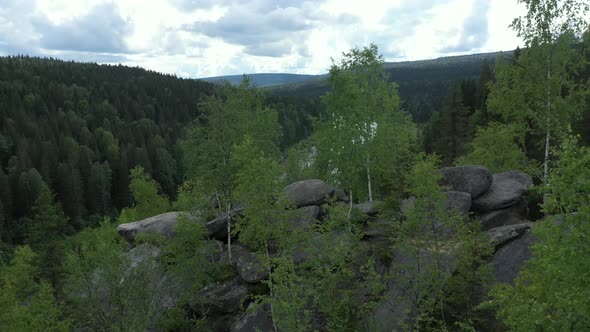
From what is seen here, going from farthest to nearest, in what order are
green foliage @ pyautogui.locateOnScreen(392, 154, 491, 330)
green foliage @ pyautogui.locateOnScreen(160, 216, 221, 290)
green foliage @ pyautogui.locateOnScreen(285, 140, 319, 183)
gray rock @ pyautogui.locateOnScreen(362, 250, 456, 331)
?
green foliage @ pyautogui.locateOnScreen(285, 140, 319, 183)
green foliage @ pyautogui.locateOnScreen(160, 216, 221, 290)
gray rock @ pyautogui.locateOnScreen(362, 250, 456, 331)
green foliage @ pyautogui.locateOnScreen(392, 154, 491, 330)

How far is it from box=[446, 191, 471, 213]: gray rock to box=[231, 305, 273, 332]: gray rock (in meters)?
12.3

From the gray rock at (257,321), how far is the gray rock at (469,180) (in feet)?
44.2

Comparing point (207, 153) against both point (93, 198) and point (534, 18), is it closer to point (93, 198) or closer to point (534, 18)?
point (534, 18)

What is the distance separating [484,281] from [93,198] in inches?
4088

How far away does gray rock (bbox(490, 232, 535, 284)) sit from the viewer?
20797 millimetres

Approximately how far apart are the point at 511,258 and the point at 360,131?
12.3 m

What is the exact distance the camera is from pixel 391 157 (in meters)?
31.2

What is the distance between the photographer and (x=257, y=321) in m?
25.5

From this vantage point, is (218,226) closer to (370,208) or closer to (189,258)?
(189,258)

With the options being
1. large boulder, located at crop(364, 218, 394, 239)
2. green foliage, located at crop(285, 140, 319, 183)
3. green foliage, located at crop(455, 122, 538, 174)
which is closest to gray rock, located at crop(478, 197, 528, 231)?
green foliage, located at crop(455, 122, 538, 174)

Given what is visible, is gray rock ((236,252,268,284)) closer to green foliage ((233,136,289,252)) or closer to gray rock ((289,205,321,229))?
gray rock ((289,205,321,229))

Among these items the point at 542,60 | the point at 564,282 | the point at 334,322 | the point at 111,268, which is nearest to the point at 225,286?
the point at 111,268

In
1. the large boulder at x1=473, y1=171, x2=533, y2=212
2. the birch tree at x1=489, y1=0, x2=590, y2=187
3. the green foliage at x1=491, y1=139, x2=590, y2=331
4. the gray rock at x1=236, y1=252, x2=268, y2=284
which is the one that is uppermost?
the birch tree at x1=489, y1=0, x2=590, y2=187

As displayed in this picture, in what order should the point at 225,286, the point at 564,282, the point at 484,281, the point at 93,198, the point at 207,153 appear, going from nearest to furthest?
the point at 564,282
the point at 484,281
the point at 225,286
the point at 207,153
the point at 93,198
